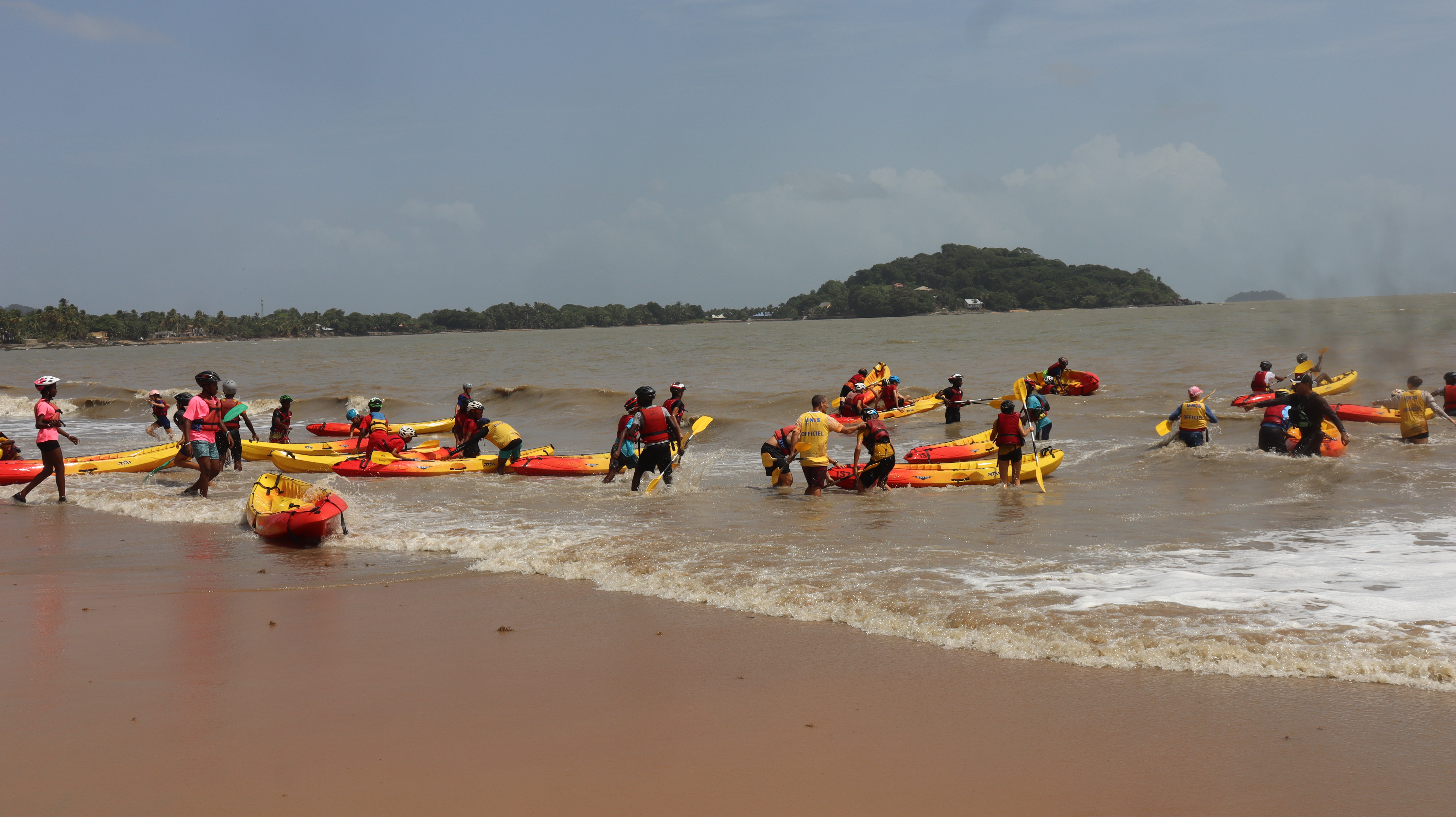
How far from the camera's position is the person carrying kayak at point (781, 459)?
12.5m

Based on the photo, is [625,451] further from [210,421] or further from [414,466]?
[210,421]

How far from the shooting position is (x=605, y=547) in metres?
8.77

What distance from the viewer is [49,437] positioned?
11602 mm

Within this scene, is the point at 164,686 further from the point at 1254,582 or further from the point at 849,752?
the point at 1254,582

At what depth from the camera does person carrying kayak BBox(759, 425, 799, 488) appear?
12.5 meters

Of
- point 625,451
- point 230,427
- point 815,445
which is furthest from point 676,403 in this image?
point 230,427

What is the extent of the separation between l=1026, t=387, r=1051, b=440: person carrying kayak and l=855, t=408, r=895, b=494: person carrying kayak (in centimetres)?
409

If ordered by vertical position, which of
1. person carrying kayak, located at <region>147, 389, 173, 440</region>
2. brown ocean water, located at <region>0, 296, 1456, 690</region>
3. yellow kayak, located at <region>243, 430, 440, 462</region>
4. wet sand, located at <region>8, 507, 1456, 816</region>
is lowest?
brown ocean water, located at <region>0, 296, 1456, 690</region>

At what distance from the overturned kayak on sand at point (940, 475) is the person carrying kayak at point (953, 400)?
586 cm

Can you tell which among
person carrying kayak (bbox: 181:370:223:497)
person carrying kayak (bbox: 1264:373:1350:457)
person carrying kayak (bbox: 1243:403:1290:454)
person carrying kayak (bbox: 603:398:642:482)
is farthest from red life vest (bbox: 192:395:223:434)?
person carrying kayak (bbox: 1264:373:1350:457)

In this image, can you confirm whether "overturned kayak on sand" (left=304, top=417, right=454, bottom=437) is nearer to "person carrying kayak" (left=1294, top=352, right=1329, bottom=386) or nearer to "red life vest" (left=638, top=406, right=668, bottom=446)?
"red life vest" (left=638, top=406, right=668, bottom=446)

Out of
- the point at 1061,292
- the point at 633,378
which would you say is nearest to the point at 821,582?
the point at 633,378

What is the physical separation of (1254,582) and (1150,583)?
757mm

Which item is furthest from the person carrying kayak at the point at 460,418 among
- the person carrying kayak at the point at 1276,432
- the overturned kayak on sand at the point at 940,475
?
the person carrying kayak at the point at 1276,432
